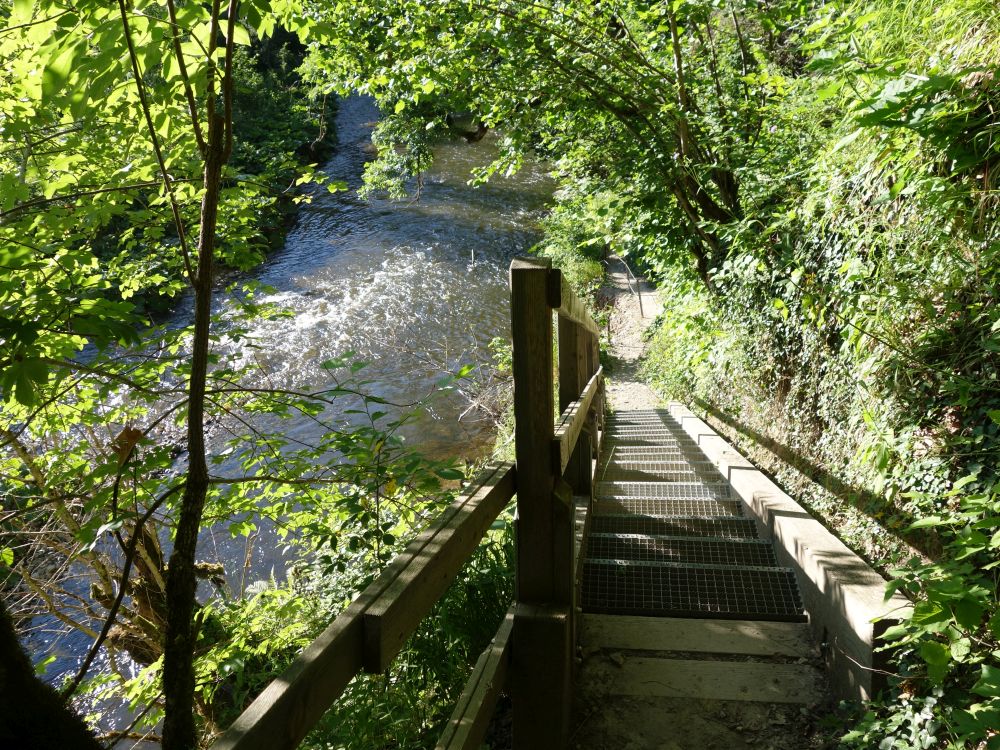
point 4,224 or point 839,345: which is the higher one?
point 4,224

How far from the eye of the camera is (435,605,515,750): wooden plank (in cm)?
171

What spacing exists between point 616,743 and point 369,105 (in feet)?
87.8

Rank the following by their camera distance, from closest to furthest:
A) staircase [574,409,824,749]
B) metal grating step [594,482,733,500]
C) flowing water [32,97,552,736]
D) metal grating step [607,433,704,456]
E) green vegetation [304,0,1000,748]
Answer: green vegetation [304,0,1000,748]
staircase [574,409,824,749]
metal grating step [594,482,733,500]
metal grating step [607,433,704,456]
flowing water [32,97,552,736]

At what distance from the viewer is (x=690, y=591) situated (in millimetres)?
3459

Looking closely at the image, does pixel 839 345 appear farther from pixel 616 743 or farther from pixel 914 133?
pixel 616 743

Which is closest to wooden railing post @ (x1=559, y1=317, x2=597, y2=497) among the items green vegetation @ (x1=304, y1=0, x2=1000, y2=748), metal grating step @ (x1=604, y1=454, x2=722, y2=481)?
green vegetation @ (x1=304, y1=0, x2=1000, y2=748)

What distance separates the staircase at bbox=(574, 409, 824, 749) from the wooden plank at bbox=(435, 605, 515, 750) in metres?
0.75

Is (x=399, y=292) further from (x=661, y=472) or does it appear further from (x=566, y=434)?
(x=566, y=434)

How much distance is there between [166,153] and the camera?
2.85m

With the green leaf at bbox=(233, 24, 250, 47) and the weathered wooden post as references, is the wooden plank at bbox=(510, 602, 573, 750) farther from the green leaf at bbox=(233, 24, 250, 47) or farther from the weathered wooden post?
the green leaf at bbox=(233, 24, 250, 47)

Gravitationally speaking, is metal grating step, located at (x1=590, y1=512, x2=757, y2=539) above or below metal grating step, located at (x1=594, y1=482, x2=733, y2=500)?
below

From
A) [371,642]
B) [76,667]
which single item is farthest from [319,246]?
[371,642]

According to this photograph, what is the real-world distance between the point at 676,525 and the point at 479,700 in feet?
9.16

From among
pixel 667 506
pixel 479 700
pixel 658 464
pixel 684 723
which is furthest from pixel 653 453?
pixel 479 700
